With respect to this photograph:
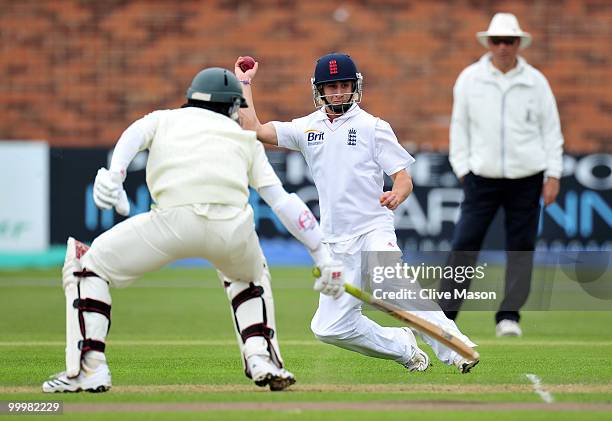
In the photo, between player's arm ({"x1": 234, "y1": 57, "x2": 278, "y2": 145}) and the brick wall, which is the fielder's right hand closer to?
player's arm ({"x1": 234, "y1": 57, "x2": 278, "y2": 145})

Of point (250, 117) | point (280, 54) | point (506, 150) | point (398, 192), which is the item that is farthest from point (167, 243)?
point (280, 54)

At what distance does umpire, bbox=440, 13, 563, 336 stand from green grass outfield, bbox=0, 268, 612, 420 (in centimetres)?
74

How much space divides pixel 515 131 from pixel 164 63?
10252mm

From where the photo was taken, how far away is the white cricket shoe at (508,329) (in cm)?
1066

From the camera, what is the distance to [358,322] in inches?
324

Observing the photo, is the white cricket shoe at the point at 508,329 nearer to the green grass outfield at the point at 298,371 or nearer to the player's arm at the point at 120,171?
the green grass outfield at the point at 298,371

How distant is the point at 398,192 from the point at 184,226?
153cm

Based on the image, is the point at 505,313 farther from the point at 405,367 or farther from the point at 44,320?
the point at 44,320

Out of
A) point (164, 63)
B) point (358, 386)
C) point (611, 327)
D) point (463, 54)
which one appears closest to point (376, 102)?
point (463, 54)

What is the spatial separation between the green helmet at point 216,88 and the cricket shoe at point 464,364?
2.05m

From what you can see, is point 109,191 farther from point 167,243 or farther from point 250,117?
point 250,117

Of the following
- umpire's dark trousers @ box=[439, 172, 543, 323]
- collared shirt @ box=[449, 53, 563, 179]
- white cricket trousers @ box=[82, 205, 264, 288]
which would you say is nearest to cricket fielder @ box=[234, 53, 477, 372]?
white cricket trousers @ box=[82, 205, 264, 288]

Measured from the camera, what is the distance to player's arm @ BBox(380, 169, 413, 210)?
25.8 feet

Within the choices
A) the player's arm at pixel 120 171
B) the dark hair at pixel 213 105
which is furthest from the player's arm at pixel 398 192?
the player's arm at pixel 120 171
